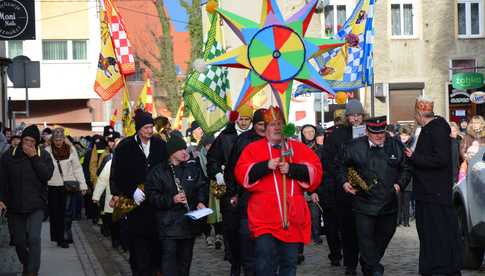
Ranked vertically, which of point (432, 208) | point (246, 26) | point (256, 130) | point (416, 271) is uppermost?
point (246, 26)

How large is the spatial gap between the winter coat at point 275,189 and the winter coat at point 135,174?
6.86 ft

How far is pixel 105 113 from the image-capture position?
193ft

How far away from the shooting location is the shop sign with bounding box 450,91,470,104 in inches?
1789

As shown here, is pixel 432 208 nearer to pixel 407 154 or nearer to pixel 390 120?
pixel 407 154

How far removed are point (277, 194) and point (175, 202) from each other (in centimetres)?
140

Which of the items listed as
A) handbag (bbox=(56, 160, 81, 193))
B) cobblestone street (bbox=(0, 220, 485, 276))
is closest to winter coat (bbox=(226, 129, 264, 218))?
cobblestone street (bbox=(0, 220, 485, 276))

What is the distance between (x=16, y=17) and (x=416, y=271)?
720 cm

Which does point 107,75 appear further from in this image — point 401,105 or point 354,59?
point 401,105

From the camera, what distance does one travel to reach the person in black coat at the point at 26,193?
13.0 meters

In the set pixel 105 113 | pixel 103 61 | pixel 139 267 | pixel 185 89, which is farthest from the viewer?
pixel 105 113

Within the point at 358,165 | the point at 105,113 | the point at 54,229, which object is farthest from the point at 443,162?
the point at 105,113

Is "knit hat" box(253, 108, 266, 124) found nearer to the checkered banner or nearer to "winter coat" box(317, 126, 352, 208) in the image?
"winter coat" box(317, 126, 352, 208)

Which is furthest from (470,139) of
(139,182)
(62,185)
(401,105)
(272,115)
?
(401,105)

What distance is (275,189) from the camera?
31.0ft
